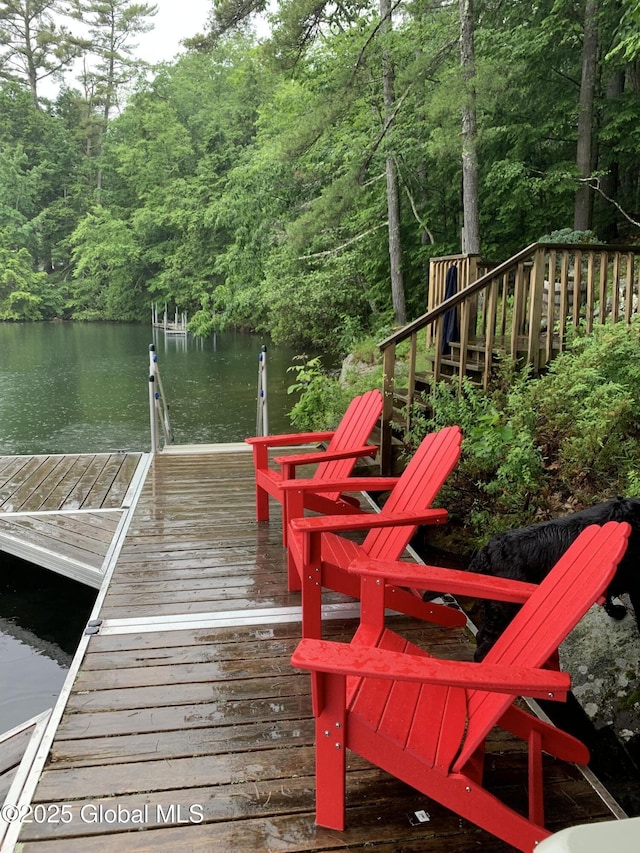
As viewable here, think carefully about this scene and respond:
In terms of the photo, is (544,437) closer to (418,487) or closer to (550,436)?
(550,436)

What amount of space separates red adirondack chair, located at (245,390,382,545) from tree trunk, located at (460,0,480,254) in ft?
20.5

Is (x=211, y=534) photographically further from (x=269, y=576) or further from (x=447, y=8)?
(x=447, y=8)

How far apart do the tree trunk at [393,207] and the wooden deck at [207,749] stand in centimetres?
1029

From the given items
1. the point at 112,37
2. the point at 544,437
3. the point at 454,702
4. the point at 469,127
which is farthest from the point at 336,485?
the point at 112,37

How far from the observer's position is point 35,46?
3672 cm

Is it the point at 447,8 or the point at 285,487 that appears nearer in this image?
the point at 285,487

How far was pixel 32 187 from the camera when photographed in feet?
116

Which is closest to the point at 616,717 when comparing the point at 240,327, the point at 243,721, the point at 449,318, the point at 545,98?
the point at 243,721

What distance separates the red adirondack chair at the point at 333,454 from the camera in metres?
3.52

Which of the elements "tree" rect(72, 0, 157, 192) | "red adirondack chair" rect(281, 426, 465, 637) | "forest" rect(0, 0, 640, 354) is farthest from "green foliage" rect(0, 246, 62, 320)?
"red adirondack chair" rect(281, 426, 465, 637)

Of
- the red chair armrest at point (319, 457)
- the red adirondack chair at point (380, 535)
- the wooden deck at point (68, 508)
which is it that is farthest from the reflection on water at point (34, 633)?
the red chair armrest at point (319, 457)

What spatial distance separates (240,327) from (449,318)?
21.2m

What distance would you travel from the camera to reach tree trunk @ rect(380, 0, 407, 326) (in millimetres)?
11531

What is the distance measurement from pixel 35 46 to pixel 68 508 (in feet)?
138
